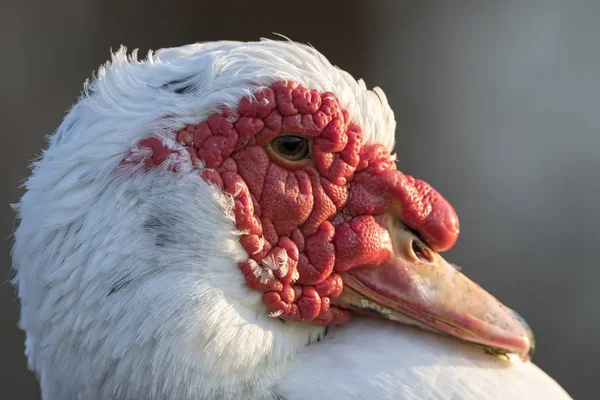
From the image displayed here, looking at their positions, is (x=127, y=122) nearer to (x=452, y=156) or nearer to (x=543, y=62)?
(x=452, y=156)

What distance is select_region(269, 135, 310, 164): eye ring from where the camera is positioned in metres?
2.15

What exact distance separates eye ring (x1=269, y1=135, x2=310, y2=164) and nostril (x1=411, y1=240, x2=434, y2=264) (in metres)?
0.41

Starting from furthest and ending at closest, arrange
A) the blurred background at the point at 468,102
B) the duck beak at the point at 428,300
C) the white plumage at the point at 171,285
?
the blurred background at the point at 468,102, the duck beak at the point at 428,300, the white plumage at the point at 171,285

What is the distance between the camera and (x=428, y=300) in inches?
85.8

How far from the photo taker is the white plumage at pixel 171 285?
1963 mm

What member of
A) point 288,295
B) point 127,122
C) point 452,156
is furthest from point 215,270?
point 452,156

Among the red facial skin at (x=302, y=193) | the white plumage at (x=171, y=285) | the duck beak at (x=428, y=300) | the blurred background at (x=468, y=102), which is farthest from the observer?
the blurred background at (x=468, y=102)

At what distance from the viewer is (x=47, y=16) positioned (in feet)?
19.1

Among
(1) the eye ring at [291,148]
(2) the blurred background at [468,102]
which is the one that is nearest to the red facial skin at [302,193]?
(1) the eye ring at [291,148]

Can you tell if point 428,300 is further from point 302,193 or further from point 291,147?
point 291,147

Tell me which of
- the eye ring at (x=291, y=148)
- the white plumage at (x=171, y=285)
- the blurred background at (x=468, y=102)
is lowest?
the white plumage at (x=171, y=285)

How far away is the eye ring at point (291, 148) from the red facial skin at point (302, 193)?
0.01 m

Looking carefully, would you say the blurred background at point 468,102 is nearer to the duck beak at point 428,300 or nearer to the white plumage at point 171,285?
the white plumage at point 171,285

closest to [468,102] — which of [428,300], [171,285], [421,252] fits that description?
[421,252]
